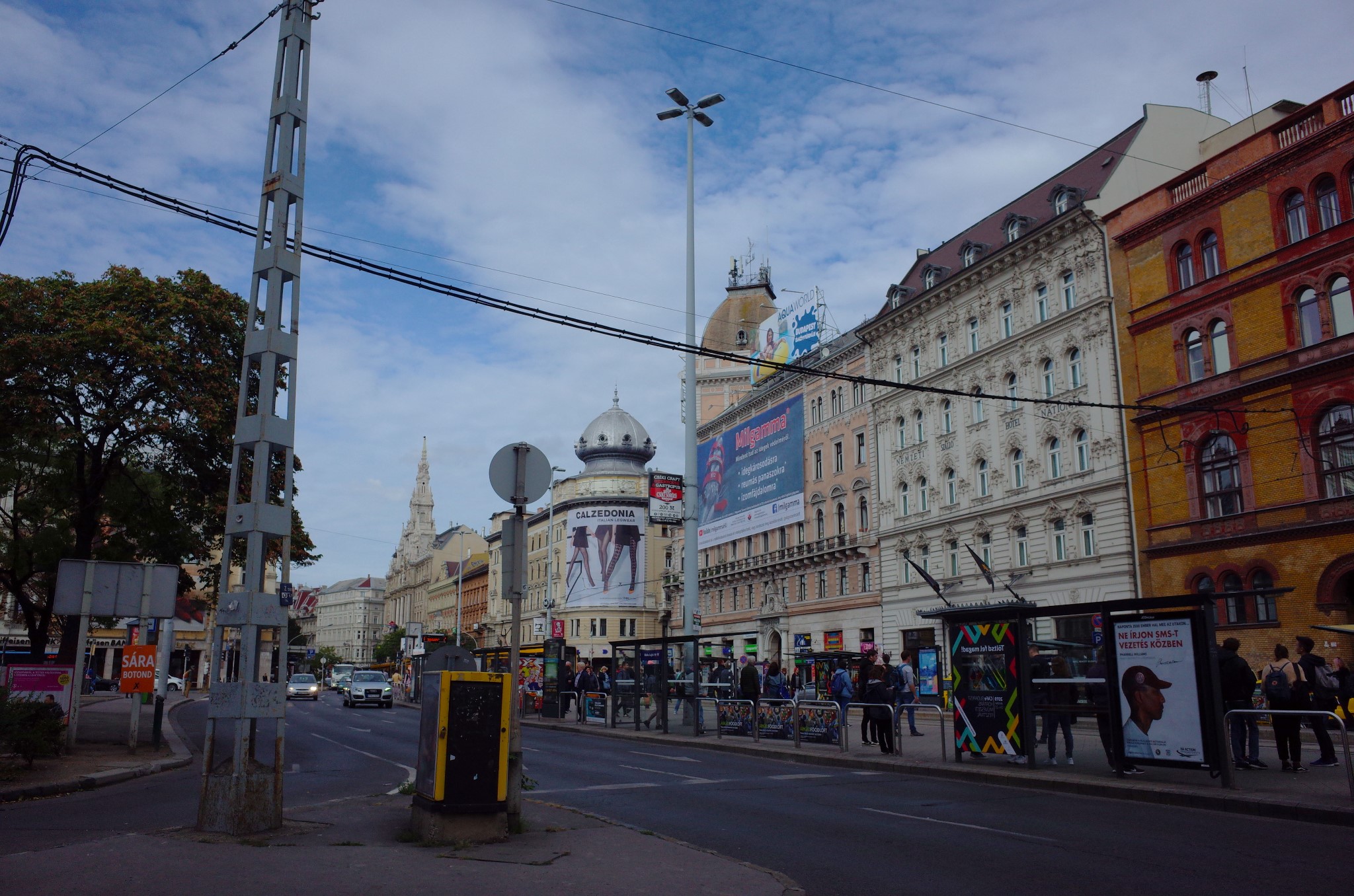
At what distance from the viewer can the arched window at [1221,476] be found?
3269 centimetres

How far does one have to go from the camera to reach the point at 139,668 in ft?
67.9

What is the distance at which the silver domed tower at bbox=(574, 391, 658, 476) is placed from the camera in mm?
96875

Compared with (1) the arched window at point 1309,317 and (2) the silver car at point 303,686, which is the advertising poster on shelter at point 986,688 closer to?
(1) the arched window at point 1309,317

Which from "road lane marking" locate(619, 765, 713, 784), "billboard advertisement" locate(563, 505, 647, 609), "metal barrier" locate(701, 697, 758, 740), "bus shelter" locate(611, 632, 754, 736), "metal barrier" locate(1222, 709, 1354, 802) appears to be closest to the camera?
"metal barrier" locate(1222, 709, 1354, 802)

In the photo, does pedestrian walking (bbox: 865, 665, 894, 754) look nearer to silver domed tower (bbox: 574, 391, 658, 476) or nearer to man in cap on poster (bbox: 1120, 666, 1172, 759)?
man in cap on poster (bbox: 1120, 666, 1172, 759)

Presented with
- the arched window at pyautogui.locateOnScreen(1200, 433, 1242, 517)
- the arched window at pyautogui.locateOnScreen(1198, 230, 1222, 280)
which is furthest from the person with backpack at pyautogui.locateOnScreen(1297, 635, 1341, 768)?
the arched window at pyautogui.locateOnScreen(1198, 230, 1222, 280)

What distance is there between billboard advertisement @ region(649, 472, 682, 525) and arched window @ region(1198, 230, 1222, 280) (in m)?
18.4

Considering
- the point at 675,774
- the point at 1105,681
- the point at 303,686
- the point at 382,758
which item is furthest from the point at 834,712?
the point at 303,686

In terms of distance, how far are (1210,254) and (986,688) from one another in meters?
23.3

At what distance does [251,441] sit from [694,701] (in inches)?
703

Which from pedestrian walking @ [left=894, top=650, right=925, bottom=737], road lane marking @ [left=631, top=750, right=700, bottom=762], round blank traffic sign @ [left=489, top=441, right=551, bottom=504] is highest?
round blank traffic sign @ [left=489, top=441, right=551, bottom=504]

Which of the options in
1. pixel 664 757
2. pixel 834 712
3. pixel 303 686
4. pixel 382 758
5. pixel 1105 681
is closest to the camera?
pixel 1105 681

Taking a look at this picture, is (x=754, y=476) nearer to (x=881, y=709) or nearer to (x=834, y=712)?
(x=834, y=712)

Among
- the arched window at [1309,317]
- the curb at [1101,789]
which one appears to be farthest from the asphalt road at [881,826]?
the arched window at [1309,317]
